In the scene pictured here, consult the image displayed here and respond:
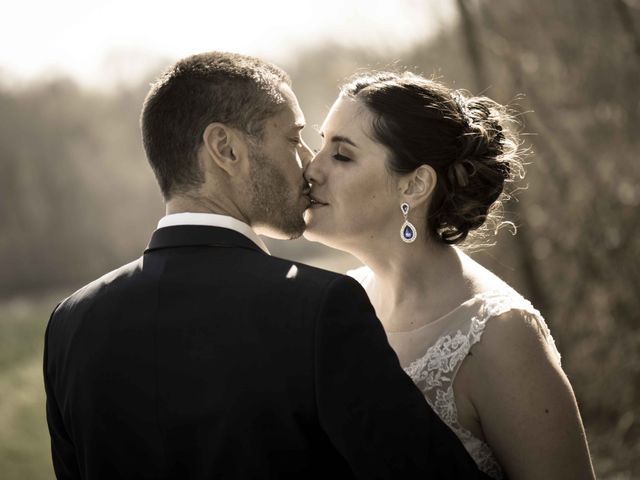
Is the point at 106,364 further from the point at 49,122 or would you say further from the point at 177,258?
the point at 49,122

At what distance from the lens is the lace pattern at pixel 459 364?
2773 millimetres

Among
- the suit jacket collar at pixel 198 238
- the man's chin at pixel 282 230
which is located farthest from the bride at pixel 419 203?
the suit jacket collar at pixel 198 238

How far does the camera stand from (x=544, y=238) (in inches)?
303

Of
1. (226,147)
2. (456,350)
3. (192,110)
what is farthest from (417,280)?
(192,110)

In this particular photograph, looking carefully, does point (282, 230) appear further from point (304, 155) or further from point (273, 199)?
point (304, 155)

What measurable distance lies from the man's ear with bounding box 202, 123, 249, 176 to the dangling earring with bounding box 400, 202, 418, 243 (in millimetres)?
841

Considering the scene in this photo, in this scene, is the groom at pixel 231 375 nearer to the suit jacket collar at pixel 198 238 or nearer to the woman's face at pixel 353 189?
the suit jacket collar at pixel 198 238

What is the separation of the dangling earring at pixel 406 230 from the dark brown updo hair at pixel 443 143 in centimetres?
9

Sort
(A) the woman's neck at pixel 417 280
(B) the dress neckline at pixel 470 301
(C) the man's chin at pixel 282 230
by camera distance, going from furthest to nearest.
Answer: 1. (A) the woman's neck at pixel 417 280
2. (B) the dress neckline at pixel 470 301
3. (C) the man's chin at pixel 282 230

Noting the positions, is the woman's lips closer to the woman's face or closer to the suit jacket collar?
the woman's face

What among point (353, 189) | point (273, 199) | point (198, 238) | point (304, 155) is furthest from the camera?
point (353, 189)

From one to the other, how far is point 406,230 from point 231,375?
51.3 inches

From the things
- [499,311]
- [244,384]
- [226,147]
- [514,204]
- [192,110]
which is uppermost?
[192,110]

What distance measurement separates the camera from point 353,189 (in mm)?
3150
